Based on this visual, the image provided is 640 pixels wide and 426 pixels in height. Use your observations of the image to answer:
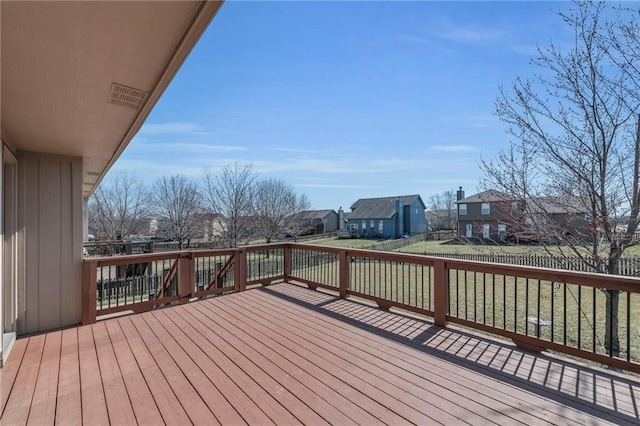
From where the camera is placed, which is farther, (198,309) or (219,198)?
(219,198)

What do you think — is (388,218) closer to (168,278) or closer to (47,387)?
(168,278)

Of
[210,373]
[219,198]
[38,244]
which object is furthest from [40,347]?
[219,198]

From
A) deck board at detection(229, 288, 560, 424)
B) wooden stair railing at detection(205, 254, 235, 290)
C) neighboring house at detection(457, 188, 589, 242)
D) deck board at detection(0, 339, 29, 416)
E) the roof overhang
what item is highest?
the roof overhang

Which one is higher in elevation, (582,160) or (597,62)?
(597,62)

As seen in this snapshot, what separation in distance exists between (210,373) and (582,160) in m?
5.89

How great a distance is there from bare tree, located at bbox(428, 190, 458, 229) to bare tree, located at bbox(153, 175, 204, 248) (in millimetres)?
33393

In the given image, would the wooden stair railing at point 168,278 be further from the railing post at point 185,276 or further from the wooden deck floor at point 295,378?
the wooden deck floor at point 295,378

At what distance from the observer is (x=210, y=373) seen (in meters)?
2.70

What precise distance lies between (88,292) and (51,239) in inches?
32.4

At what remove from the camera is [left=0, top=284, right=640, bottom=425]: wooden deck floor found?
2117 mm

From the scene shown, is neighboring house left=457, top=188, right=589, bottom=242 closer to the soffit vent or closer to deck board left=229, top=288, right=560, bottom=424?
deck board left=229, top=288, right=560, bottom=424

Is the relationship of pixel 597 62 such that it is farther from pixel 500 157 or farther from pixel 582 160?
pixel 500 157

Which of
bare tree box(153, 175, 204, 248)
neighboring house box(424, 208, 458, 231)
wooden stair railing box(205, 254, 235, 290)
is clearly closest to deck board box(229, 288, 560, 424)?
wooden stair railing box(205, 254, 235, 290)

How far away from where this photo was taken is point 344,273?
5.23 metres
